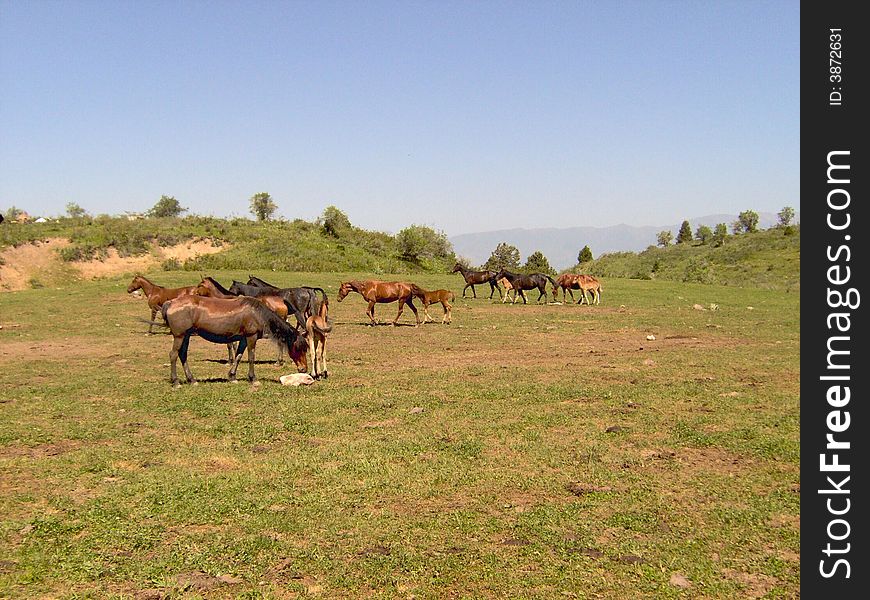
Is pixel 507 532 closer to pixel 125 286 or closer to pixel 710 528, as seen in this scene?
pixel 710 528

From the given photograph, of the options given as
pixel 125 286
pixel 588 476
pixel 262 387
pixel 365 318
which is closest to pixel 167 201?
pixel 125 286

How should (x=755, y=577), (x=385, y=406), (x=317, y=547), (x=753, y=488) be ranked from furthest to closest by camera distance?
Answer: (x=385, y=406) → (x=753, y=488) → (x=317, y=547) → (x=755, y=577)

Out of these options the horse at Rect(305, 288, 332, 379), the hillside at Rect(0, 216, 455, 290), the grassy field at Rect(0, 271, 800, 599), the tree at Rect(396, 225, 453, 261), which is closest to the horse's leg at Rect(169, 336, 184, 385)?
the grassy field at Rect(0, 271, 800, 599)

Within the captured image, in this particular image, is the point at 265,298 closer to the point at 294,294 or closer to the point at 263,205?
the point at 294,294

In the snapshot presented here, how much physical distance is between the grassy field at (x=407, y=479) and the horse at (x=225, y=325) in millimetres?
819

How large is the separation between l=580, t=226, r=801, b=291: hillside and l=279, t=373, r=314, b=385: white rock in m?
45.5

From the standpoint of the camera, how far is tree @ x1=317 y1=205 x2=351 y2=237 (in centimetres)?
6631

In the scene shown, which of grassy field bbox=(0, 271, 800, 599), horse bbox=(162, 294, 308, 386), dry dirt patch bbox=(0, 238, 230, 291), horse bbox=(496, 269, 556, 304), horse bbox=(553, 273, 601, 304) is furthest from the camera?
dry dirt patch bbox=(0, 238, 230, 291)

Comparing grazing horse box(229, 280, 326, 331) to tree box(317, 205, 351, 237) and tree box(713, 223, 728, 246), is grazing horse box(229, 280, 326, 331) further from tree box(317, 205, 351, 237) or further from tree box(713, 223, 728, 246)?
tree box(713, 223, 728, 246)

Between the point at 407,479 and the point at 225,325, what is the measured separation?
6.39 meters

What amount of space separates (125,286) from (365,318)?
15667mm

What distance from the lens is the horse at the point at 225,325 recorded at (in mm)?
12578

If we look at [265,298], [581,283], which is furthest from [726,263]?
[265,298]

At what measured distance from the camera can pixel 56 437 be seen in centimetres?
956
